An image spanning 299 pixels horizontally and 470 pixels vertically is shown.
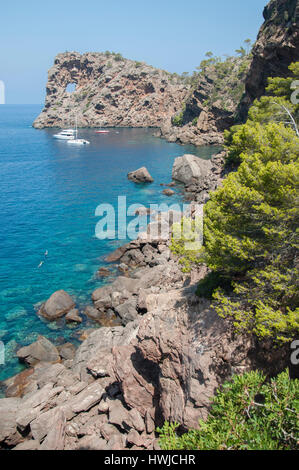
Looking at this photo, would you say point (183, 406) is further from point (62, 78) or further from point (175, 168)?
point (62, 78)

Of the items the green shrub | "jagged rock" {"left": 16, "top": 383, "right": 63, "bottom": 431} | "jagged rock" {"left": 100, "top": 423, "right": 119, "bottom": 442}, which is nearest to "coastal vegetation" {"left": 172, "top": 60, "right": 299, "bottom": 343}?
"jagged rock" {"left": 100, "top": 423, "right": 119, "bottom": 442}

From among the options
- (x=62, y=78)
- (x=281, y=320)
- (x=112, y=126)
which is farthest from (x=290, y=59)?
(x=62, y=78)

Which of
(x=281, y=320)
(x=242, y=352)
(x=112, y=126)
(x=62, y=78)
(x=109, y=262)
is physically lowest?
(x=109, y=262)

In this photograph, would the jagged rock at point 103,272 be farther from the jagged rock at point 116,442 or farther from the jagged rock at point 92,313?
the jagged rock at point 116,442

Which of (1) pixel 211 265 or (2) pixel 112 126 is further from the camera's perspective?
(2) pixel 112 126

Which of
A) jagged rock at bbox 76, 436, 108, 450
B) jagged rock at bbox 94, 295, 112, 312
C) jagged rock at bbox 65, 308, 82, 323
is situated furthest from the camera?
jagged rock at bbox 94, 295, 112, 312

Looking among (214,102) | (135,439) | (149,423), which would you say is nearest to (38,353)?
(149,423)

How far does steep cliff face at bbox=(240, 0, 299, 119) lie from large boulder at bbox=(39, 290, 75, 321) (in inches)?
1955

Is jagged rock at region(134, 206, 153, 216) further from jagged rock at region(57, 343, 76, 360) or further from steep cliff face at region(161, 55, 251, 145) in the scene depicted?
steep cliff face at region(161, 55, 251, 145)

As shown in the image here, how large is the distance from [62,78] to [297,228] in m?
197

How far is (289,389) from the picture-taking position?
9938 mm

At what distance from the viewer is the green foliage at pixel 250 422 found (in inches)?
359

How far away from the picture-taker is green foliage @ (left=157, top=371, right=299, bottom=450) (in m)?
9.12

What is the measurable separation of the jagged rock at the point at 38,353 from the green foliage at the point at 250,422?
15000 mm
